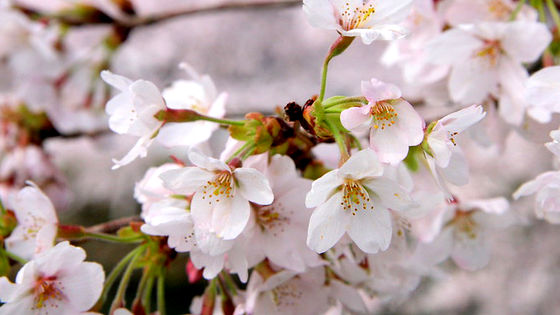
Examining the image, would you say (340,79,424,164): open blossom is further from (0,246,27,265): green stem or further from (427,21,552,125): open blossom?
(0,246,27,265): green stem

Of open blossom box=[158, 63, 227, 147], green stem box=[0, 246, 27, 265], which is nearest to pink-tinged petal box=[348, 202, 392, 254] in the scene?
open blossom box=[158, 63, 227, 147]

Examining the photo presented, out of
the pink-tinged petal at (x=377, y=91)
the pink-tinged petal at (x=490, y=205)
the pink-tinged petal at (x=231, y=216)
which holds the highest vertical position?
→ the pink-tinged petal at (x=377, y=91)

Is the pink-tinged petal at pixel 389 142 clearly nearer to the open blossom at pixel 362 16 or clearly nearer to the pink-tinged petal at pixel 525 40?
the open blossom at pixel 362 16

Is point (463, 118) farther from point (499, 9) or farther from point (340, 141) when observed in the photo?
point (499, 9)

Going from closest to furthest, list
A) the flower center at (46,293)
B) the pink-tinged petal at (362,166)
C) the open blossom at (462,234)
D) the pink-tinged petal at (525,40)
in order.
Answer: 1. the pink-tinged petal at (362,166)
2. the flower center at (46,293)
3. the pink-tinged petal at (525,40)
4. the open blossom at (462,234)

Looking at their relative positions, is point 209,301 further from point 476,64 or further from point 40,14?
point 40,14

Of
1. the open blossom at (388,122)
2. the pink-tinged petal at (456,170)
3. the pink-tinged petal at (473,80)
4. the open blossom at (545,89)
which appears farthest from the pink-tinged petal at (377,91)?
the pink-tinged petal at (473,80)

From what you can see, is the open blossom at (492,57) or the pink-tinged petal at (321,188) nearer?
the pink-tinged petal at (321,188)
